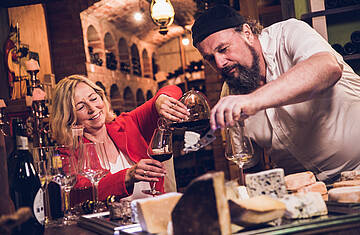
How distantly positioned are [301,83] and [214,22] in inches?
28.1

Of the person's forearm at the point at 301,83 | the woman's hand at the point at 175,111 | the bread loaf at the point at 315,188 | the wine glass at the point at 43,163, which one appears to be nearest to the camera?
the person's forearm at the point at 301,83

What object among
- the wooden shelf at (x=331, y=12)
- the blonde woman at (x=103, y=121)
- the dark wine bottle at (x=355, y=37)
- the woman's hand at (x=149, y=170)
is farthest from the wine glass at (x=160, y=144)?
the dark wine bottle at (x=355, y=37)

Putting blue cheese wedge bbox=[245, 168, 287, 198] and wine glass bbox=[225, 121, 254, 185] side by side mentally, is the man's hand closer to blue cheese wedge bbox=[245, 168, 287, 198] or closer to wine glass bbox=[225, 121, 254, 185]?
blue cheese wedge bbox=[245, 168, 287, 198]

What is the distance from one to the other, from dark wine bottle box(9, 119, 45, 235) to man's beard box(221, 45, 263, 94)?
85 centimetres

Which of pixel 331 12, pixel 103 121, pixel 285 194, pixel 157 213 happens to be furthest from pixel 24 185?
pixel 331 12

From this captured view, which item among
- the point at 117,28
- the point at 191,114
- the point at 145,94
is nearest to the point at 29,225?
the point at 191,114

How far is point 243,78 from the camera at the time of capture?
1732 mm

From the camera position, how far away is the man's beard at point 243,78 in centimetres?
172

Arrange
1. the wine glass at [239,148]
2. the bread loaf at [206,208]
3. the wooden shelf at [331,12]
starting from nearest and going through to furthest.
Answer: the bread loaf at [206,208] < the wine glass at [239,148] < the wooden shelf at [331,12]

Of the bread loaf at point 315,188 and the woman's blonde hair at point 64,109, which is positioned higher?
the woman's blonde hair at point 64,109

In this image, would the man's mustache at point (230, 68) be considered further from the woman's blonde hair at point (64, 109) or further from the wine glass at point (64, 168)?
the woman's blonde hair at point (64, 109)

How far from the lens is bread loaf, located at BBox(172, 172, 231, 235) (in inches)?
31.2

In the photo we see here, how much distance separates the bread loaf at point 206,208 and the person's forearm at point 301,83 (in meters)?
0.28

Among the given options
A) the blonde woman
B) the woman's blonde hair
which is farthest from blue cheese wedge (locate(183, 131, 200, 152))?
the woman's blonde hair
